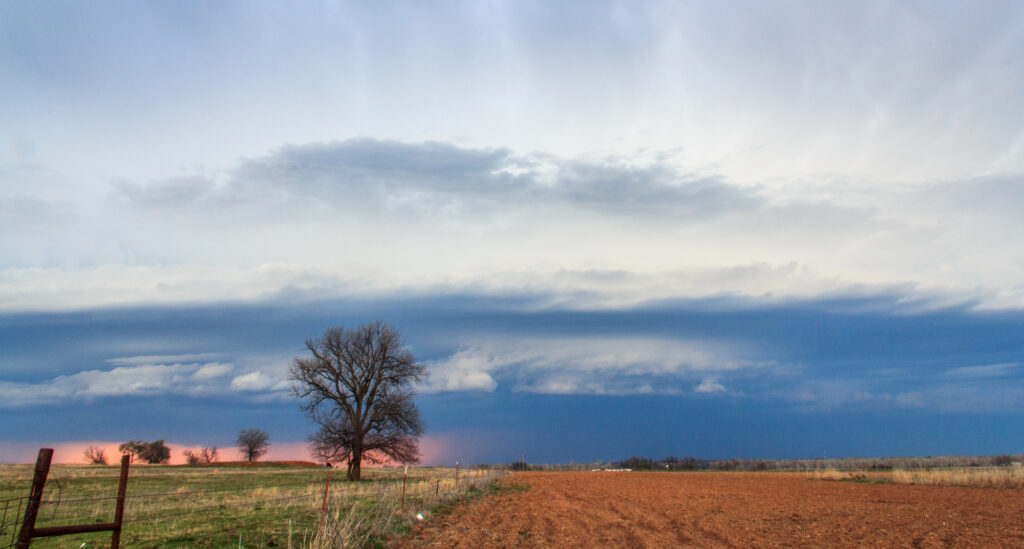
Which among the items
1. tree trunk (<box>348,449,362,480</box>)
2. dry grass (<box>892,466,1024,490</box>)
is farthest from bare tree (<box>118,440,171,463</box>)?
dry grass (<box>892,466,1024,490</box>)

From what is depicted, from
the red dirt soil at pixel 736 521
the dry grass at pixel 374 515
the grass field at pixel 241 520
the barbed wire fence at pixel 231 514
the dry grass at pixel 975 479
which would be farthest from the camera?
the dry grass at pixel 975 479

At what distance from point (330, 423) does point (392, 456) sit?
15.9 ft

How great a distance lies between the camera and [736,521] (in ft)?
62.7

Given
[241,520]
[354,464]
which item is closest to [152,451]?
[354,464]

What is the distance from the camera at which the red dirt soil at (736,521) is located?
48.5 ft

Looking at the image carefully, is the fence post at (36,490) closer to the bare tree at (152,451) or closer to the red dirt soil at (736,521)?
the red dirt soil at (736,521)

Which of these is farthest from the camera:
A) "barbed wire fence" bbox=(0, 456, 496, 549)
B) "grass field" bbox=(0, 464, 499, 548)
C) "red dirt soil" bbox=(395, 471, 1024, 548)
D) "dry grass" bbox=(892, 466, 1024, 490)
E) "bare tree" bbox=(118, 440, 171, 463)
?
"bare tree" bbox=(118, 440, 171, 463)

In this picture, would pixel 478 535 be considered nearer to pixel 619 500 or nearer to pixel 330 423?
pixel 619 500

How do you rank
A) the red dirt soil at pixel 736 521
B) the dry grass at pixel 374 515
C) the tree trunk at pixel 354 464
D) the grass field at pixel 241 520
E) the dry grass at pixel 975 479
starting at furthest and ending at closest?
the tree trunk at pixel 354 464 → the dry grass at pixel 975 479 → the red dirt soil at pixel 736 521 → the grass field at pixel 241 520 → the dry grass at pixel 374 515

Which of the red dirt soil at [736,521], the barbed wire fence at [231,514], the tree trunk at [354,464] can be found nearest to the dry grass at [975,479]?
the red dirt soil at [736,521]

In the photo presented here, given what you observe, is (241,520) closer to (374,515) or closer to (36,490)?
(374,515)

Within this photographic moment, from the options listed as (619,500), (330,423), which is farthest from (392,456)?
(619,500)

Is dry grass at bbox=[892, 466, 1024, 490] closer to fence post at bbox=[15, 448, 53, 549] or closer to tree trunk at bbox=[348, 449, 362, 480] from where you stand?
tree trunk at bbox=[348, 449, 362, 480]

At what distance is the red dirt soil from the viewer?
14.8 m
